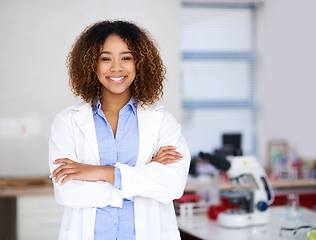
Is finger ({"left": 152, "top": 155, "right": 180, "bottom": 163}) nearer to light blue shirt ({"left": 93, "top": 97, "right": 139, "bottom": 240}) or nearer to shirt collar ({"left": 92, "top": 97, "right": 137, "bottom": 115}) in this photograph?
light blue shirt ({"left": 93, "top": 97, "right": 139, "bottom": 240})

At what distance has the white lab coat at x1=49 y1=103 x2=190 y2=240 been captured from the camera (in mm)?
1477

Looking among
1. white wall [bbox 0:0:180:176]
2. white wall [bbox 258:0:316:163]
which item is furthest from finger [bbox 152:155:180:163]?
white wall [bbox 258:0:316:163]

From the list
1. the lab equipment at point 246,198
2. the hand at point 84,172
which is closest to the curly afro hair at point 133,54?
the hand at point 84,172

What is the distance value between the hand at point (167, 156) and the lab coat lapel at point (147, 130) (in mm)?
39

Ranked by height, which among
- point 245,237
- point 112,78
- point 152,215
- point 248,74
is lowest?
point 245,237

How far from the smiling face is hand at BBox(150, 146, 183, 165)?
1.03ft

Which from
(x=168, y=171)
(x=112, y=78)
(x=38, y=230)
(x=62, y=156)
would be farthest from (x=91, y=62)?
(x=38, y=230)

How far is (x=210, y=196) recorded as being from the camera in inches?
99.7

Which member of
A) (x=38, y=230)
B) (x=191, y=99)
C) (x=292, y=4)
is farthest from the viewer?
(x=191, y=99)

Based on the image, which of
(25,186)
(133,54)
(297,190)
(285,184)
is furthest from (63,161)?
(297,190)

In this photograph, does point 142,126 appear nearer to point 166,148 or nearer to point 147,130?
point 147,130

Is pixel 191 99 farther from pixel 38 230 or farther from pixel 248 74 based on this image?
pixel 38 230

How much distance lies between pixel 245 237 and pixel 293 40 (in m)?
3.18

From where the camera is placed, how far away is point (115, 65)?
5.15 ft
